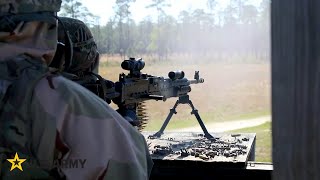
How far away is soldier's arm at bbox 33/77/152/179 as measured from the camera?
1.31 meters

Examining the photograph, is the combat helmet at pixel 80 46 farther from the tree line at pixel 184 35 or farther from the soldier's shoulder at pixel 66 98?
the tree line at pixel 184 35

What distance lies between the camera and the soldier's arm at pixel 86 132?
1.31 m

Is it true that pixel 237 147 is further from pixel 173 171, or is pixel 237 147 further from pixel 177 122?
pixel 177 122

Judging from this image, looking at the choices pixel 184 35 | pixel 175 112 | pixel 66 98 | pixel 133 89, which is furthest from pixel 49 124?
pixel 184 35

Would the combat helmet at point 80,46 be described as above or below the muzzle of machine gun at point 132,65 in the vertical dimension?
above

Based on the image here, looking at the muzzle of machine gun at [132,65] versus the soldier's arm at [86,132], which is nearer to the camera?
the soldier's arm at [86,132]

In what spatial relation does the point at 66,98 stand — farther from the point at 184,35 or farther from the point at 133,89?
the point at 184,35

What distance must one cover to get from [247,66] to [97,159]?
A: 21844 millimetres

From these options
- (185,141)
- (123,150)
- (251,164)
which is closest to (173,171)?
(251,164)

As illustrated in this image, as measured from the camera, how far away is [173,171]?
3.60 m

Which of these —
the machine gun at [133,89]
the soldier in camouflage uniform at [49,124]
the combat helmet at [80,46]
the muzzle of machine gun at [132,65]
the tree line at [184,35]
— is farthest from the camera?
the tree line at [184,35]

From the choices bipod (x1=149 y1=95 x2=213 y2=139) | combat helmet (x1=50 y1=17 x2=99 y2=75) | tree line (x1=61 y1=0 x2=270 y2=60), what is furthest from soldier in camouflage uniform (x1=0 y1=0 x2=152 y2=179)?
tree line (x1=61 y1=0 x2=270 y2=60)

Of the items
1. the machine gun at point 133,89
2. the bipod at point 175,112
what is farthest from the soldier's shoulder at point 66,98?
the bipod at point 175,112

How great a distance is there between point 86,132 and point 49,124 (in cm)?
10
